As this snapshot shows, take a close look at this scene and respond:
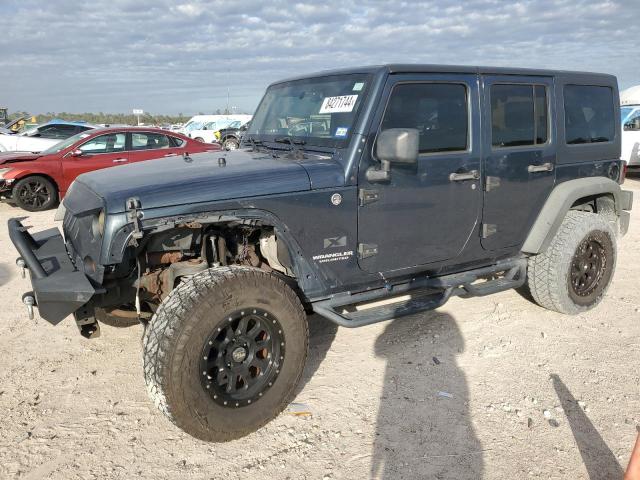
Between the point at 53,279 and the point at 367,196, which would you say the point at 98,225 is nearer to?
the point at 53,279

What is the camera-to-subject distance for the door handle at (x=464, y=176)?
369 cm

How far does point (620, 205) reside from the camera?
16.1ft

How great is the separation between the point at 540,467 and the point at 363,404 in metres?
1.07

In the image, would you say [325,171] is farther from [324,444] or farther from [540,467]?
[540,467]

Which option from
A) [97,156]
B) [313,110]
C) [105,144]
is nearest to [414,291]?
[313,110]

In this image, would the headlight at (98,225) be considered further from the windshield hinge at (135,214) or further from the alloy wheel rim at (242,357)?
the alloy wheel rim at (242,357)

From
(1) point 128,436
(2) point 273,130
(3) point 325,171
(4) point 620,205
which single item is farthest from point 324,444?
(4) point 620,205

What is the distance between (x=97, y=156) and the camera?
→ 987 centimetres

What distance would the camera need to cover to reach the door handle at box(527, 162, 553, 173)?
4.13 metres

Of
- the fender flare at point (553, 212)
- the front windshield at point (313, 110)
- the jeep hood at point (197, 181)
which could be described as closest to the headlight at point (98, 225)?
the jeep hood at point (197, 181)

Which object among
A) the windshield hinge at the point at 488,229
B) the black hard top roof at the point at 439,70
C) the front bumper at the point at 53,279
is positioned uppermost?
the black hard top roof at the point at 439,70

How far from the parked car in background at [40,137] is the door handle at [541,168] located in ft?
40.8

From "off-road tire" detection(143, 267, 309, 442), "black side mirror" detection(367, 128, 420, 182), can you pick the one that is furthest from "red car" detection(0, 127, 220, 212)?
"off-road tire" detection(143, 267, 309, 442)

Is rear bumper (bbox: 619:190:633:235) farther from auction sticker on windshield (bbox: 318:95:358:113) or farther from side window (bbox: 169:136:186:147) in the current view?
side window (bbox: 169:136:186:147)
